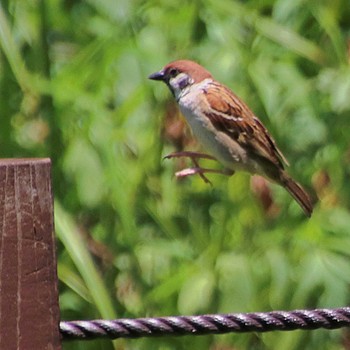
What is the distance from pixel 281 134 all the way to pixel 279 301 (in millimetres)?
434

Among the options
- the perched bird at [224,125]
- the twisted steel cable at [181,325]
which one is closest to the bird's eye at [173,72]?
the perched bird at [224,125]

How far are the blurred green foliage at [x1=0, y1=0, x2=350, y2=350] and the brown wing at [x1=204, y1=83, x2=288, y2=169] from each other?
51 mm

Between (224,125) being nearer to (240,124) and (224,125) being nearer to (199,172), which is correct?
(240,124)

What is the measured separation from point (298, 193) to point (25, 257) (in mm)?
1525

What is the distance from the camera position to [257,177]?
3.40 meters

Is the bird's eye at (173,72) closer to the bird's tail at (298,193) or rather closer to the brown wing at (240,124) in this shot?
the brown wing at (240,124)

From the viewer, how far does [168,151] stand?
3234mm

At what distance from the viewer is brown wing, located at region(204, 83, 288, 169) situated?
10.5 feet

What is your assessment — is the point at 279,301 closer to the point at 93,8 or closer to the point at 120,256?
the point at 120,256

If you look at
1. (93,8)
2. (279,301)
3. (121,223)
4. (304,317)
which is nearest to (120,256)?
(121,223)

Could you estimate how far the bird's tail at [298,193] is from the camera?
3021 millimetres

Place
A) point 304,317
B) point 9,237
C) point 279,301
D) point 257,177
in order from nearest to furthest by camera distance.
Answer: point 9,237 → point 304,317 → point 279,301 → point 257,177

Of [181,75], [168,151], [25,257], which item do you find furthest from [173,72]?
[25,257]

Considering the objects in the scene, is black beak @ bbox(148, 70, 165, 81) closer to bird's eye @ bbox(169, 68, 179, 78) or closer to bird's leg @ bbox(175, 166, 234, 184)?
bird's eye @ bbox(169, 68, 179, 78)
